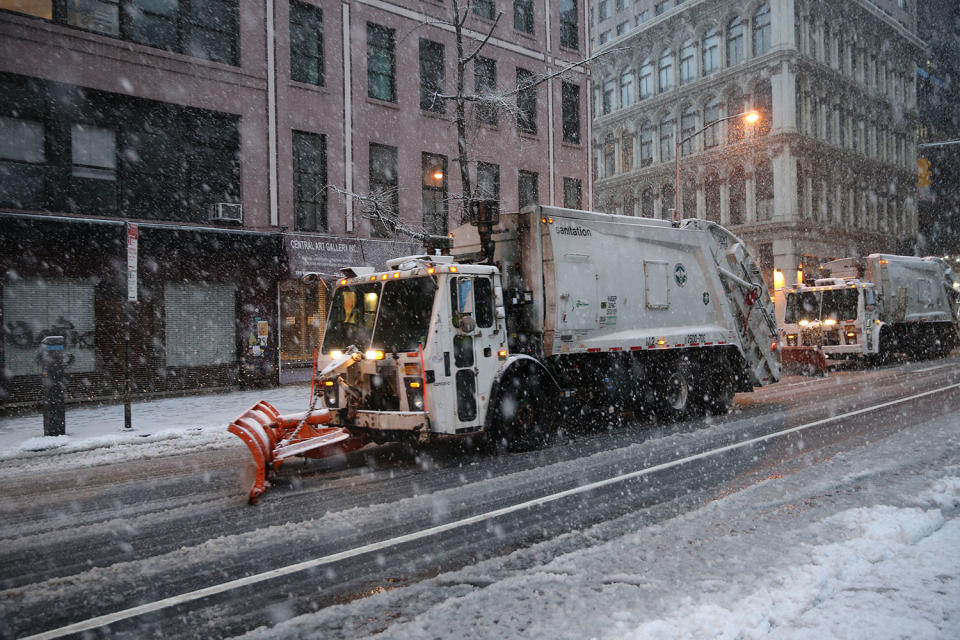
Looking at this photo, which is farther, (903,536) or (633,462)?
(633,462)

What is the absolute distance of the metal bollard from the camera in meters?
11.4

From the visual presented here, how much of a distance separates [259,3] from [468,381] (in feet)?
50.7

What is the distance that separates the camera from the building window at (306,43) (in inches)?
784

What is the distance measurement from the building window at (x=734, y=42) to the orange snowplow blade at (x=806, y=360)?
97.9 feet

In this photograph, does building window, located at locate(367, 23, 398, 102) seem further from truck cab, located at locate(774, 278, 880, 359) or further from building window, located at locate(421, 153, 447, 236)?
truck cab, located at locate(774, 278, 880, 359)

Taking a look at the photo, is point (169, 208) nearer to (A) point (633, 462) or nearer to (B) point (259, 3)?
(B) point (259, 3)

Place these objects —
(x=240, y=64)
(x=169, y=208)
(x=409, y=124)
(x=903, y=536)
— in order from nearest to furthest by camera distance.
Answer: (x=903, y=536) → (x=169, y=208) → (x=240, y=64) → (x=409, y=124)

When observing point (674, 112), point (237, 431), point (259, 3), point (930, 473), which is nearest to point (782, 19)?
point (674, 112)

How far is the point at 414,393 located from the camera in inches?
321

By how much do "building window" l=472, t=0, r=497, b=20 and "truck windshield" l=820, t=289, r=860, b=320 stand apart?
14459 millimetres

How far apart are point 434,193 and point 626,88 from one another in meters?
33.7

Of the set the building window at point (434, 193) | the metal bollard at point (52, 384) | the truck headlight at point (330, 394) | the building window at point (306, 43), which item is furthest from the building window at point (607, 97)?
the truck headlight at point (330, 394)

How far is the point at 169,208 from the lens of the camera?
58.0 ft

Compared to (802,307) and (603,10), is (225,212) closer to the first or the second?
(802,307)
